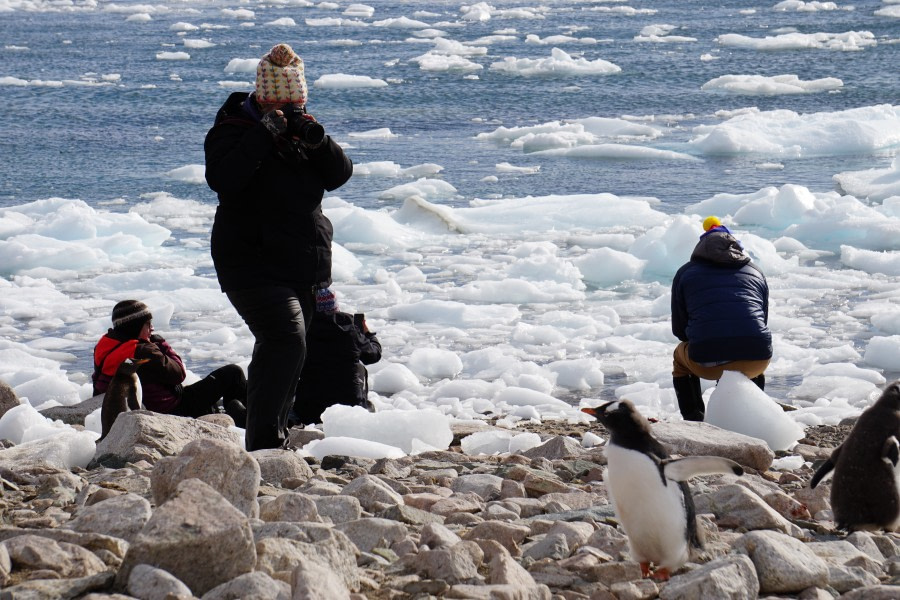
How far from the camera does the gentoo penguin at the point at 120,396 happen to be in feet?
16.8

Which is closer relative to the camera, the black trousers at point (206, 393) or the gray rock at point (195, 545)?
the gray rock at point (195, 545)

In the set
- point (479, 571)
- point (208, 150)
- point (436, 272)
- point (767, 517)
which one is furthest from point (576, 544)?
point (436, 272)

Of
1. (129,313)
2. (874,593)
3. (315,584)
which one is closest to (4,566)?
(315,584)

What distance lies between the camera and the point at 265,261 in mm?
4211

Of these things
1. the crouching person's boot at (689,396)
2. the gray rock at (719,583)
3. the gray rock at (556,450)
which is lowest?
A: the crouching person's boot at (689,396)

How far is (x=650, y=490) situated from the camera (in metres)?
3.19

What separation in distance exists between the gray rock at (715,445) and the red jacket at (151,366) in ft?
7.80

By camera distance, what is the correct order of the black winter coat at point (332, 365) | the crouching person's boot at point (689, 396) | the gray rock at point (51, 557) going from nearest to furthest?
the gray rock at point (51, 557), the black winter coat at point (332, 365), the crouching person's boot at point (689, 396)

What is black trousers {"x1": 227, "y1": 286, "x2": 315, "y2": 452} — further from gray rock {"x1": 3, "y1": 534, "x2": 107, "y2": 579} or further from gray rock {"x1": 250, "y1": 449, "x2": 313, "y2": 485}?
gray rock {"x1": 3, "y1": 534, "x2": 107, "y2": 579}

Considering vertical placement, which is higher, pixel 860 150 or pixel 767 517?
pixel 767 517

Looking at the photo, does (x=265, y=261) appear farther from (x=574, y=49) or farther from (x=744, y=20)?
(x=744, y=20)

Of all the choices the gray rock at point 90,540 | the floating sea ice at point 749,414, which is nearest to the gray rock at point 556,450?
the floating sea ice at point 749,414

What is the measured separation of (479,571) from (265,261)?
1.78 m

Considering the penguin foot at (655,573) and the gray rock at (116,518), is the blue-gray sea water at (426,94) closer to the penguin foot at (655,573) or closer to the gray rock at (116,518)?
the penguin foot at (655,573)
